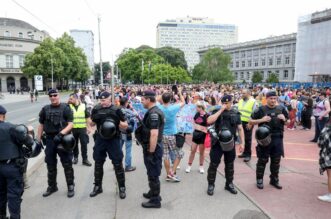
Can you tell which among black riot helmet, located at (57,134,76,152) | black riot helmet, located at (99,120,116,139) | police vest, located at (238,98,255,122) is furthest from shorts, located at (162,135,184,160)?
police vest, located at (238,98,255,122)

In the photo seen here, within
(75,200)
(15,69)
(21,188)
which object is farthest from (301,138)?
(15,69)

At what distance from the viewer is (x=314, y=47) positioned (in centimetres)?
4644

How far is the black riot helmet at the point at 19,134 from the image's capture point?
3.81 m

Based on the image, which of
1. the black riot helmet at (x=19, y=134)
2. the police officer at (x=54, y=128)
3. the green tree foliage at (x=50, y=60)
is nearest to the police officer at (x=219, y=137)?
the police officer at (x=54, y=128)

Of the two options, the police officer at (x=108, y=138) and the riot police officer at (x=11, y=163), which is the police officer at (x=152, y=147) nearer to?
the police officer at (x=108, y=138)

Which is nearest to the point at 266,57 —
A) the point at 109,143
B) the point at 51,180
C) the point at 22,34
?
the point at 22,34

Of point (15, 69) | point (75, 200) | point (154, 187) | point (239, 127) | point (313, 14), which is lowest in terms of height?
point (75, 200)

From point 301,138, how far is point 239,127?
664cm

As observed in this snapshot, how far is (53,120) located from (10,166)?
126 centimetres

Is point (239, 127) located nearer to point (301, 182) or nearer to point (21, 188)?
point (301, 182)

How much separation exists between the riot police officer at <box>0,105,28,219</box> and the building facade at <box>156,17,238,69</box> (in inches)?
6493

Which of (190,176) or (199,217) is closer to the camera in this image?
(199,217)

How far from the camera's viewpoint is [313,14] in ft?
154

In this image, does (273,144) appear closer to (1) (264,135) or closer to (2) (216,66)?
(1) (264,135)
